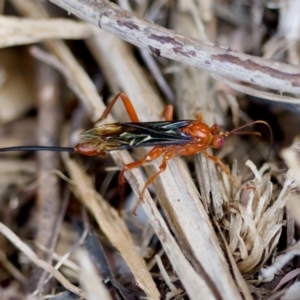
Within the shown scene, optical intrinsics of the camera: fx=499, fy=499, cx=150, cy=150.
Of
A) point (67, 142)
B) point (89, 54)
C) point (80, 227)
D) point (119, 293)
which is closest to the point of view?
point (119, 293)

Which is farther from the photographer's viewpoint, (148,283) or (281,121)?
(281,121)

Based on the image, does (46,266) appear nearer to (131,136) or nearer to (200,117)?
(131,136)

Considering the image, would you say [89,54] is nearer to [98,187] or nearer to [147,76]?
[147,76]

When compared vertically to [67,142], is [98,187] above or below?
below

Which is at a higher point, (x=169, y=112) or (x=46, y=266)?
(x=169, y=112)

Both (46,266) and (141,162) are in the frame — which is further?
(141,162)

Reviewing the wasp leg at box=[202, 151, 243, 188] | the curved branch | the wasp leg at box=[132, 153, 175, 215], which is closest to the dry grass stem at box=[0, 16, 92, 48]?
A: the curved branch

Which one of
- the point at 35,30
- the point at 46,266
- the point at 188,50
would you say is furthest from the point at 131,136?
the point at 35,30

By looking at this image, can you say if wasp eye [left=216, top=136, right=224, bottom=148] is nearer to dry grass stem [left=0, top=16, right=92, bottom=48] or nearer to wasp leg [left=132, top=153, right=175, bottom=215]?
wasp leg [left=132, top=153, right=175, bottom=215]

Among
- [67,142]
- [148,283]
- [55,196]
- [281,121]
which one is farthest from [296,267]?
[67,142]
